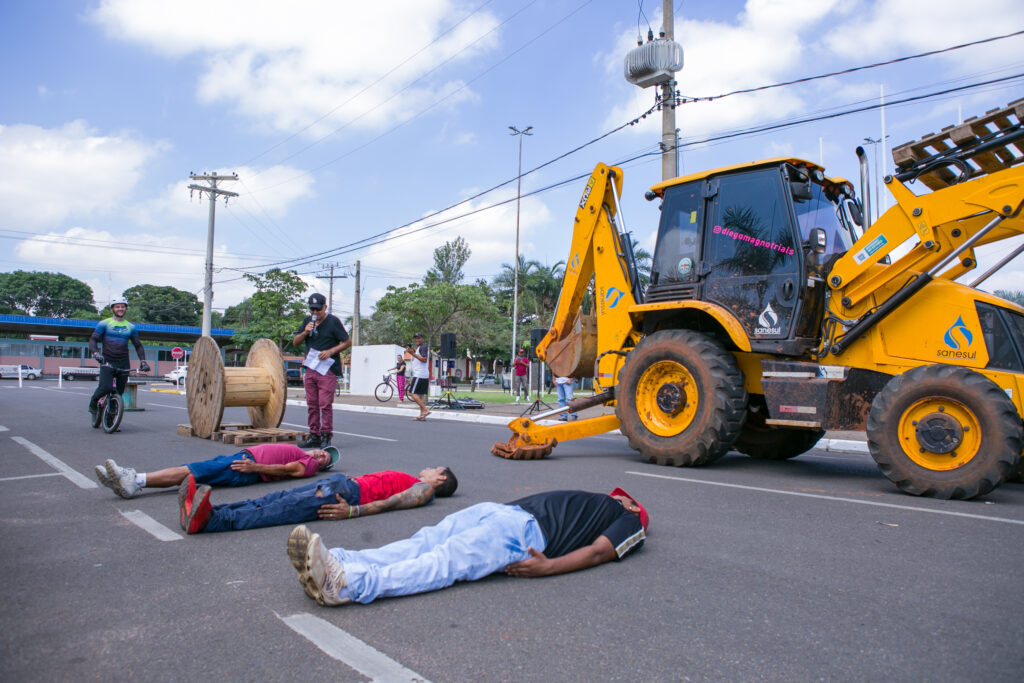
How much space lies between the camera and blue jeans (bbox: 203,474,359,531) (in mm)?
4375

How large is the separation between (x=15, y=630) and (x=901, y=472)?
20.7 ft

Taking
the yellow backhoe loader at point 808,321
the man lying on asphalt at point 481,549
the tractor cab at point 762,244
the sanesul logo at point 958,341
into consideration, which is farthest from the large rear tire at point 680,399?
the man lying on asphalt at point 481,549

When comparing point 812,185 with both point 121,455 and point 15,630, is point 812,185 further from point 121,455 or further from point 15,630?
point 121,455

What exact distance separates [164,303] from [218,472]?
3603 inches

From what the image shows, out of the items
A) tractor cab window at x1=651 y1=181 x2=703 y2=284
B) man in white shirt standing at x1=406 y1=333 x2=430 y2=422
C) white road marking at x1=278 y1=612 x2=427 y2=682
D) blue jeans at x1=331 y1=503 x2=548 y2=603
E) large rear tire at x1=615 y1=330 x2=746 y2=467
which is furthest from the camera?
man in white shirt standing at x1=406 y1=333 x2=430 y2=422

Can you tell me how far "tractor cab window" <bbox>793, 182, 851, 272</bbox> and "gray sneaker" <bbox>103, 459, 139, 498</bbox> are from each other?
6655 mm

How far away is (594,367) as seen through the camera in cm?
956

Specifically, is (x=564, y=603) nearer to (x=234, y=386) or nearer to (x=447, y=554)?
(x=447, y=554)

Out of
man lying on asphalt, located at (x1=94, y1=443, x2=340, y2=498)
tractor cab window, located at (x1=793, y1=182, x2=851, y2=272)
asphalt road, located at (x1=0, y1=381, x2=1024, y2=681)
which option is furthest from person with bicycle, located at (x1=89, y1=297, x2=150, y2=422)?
tractor cab window, located at (x1=793, y1=182, x2=851, y2=272)

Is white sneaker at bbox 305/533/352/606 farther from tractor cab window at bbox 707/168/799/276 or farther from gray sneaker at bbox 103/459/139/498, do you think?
tractor cab window at bbox 707/168/799/276

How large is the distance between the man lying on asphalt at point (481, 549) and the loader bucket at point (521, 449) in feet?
13.5

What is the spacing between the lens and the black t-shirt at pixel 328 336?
345 inches

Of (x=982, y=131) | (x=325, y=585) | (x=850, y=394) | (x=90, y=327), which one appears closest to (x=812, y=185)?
(x=982, y=131)

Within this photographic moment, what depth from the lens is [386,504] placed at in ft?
16.1
